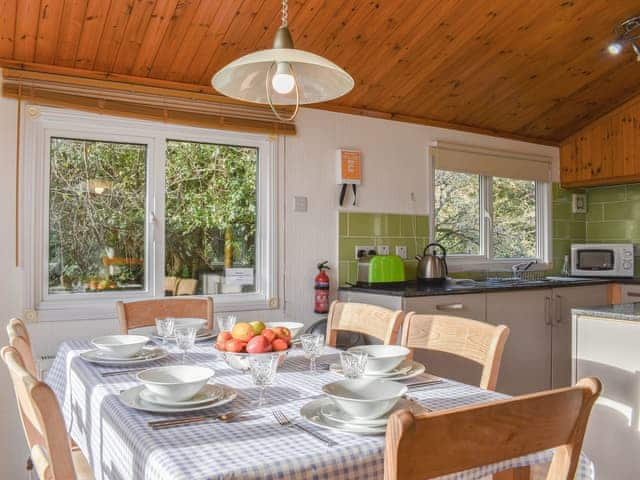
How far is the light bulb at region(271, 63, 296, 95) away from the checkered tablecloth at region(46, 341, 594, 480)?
0.80m

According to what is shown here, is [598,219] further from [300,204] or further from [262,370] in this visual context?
[262,370]

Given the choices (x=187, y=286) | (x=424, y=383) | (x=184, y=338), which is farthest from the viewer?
(x=187, y=286)

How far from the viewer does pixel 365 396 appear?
1239 mm

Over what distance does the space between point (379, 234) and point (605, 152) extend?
2.11m

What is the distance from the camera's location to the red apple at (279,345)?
5.20 feet

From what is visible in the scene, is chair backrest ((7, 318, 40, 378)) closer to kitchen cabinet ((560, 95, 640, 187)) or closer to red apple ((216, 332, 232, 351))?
red apple ((216, 332, 232, 351))

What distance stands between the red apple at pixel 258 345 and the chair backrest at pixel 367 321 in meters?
0.55

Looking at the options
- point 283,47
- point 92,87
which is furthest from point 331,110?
point 283,47

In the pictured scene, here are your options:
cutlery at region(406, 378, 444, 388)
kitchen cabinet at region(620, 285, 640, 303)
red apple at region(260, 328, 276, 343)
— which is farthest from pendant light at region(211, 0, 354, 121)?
kitchen cabinet at region(620, 285, 640, 303)

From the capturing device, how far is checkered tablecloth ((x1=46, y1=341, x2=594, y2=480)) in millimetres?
943

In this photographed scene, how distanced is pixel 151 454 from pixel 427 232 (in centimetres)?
318

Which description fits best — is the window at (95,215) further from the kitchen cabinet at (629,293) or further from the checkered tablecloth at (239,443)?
the kitchen cabinet at (629,293)

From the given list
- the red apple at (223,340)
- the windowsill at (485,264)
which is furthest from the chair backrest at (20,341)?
the windowsill at (485,264)

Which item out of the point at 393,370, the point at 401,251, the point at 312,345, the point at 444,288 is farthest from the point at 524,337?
the point at 312,345
